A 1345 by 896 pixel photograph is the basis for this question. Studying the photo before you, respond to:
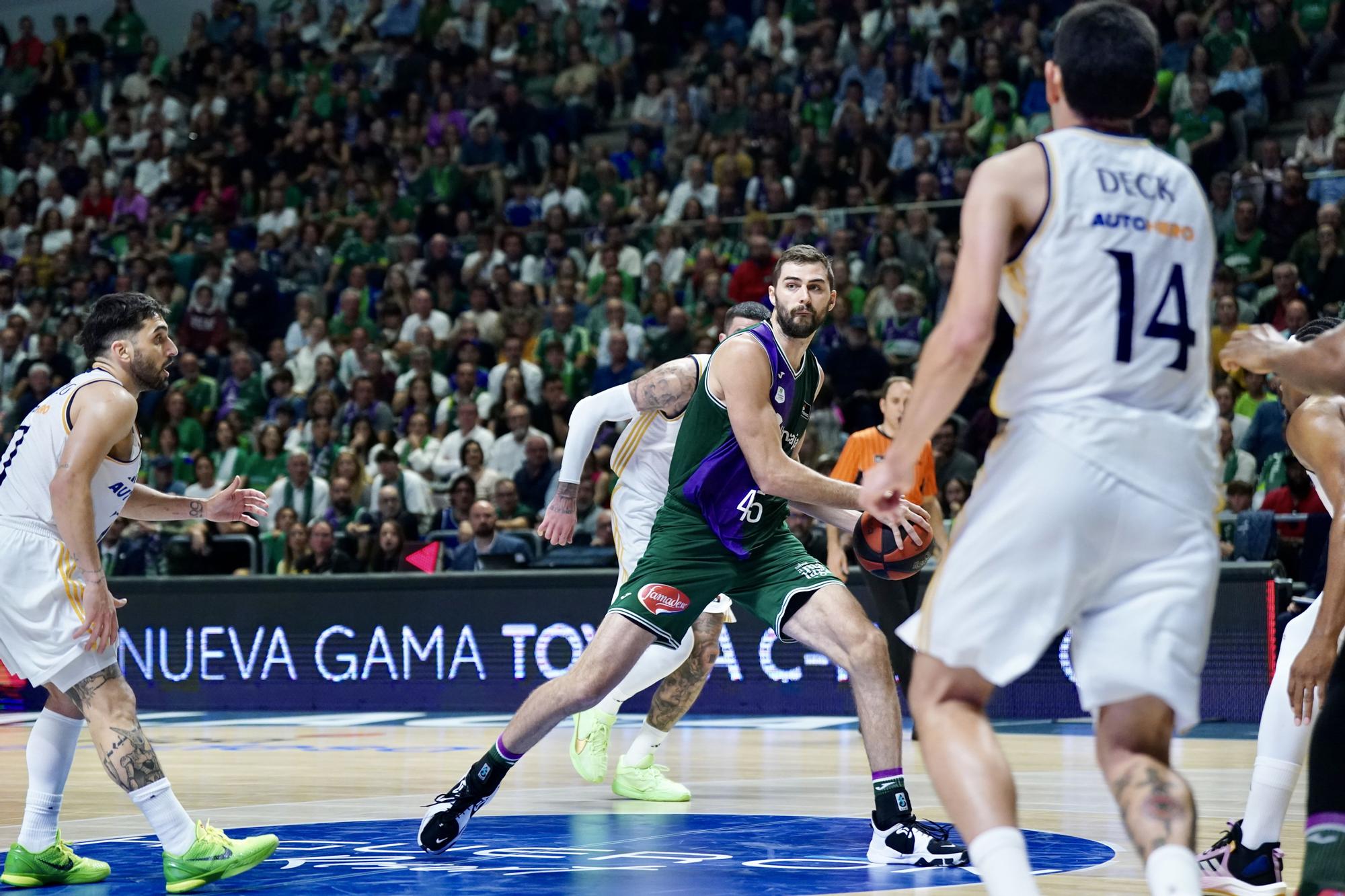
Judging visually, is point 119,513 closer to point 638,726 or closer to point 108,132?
point 638,726

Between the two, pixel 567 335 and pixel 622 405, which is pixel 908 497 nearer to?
pixel 622 405

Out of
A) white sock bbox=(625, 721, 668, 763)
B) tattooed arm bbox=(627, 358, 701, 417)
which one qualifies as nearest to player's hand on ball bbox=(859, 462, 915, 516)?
tattooed arm bbox=(627, 358, 701, 417)

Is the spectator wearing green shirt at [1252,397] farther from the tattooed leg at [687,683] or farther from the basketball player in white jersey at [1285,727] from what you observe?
the basketball player in white jersey at [1285,727]

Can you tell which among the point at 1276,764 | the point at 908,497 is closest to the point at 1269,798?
the point at 1276,764

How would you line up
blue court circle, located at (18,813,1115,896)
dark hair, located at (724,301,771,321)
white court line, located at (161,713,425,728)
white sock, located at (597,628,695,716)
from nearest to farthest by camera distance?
blue court circle, located at (18,813,1115,896), dark hair, located at (724,301,771,321), white sock, located at (597,628,695,716), white court line, located at (161,713,425,728)

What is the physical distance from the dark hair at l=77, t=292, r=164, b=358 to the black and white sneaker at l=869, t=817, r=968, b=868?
2976 millimetres

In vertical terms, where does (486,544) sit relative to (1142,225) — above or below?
below

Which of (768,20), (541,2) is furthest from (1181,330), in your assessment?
(541,2)

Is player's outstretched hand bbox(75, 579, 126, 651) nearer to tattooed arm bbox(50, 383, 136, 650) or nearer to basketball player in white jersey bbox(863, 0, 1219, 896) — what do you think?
tattooed arm bbox(50, 383, 136, 650)

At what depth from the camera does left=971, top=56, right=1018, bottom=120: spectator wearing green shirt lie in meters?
15.3

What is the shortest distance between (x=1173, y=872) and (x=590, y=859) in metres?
2.87

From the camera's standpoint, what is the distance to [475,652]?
12.5 m

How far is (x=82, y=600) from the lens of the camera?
534cm

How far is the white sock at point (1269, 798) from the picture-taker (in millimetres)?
4703
